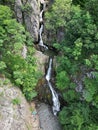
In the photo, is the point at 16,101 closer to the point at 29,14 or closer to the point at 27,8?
the point at 29,14

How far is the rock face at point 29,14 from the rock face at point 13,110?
4.65 m

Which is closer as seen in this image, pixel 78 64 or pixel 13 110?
pixel 13 110

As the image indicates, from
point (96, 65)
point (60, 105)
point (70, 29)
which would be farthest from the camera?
point (60, 105)

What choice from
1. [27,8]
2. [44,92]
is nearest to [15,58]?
[44,92]

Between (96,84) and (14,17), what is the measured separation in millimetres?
7631

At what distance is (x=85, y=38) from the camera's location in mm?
15086

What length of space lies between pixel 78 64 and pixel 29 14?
17.0ft

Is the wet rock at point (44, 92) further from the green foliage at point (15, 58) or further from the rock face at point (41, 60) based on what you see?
the rock face at point (41, 60)

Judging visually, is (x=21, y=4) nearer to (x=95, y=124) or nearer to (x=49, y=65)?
(x=49, y=65)

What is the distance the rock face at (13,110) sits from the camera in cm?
1455

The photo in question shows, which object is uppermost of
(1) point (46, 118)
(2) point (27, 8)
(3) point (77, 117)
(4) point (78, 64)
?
(2) point (27, 8)

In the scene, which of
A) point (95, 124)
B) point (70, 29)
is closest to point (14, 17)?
point (70, 29)

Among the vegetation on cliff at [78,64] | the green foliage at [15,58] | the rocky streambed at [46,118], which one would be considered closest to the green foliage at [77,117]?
the vegetation on cliff at [78,64]

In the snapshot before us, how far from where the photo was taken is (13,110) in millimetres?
15086
